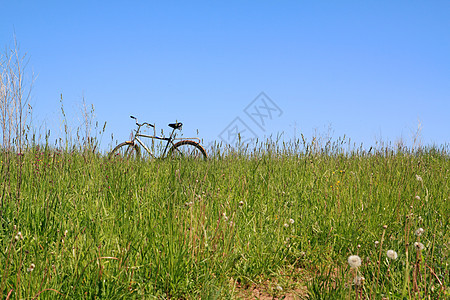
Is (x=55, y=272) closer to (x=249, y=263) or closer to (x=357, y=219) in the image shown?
(x=249, y=263)

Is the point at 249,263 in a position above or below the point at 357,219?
below

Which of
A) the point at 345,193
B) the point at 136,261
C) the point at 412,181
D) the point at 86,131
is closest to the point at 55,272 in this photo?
the point at 136,261

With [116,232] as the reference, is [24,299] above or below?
below

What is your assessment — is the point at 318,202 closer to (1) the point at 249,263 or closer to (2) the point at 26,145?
(1) the point at 249,263

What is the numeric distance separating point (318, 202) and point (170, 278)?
6.26 feet

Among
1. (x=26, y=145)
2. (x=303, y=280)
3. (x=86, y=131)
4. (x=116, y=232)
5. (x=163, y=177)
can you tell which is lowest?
(x=303, y=280)

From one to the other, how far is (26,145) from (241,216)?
2.53m

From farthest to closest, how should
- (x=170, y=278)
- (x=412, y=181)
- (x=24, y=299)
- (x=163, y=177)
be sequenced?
(x=412, y=181) < (x=163, y=177) < (x=170, y=278) < (x=24, y=299)

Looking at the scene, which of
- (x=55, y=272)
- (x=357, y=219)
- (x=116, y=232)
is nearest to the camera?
(x=55, y=272)

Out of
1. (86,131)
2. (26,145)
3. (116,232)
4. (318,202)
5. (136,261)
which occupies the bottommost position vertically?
(136,261)

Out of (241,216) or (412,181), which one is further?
(412,181)

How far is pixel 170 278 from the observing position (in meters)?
2.00

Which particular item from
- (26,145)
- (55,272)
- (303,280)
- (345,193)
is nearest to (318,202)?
(345,193)

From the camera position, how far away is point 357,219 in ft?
9.61
